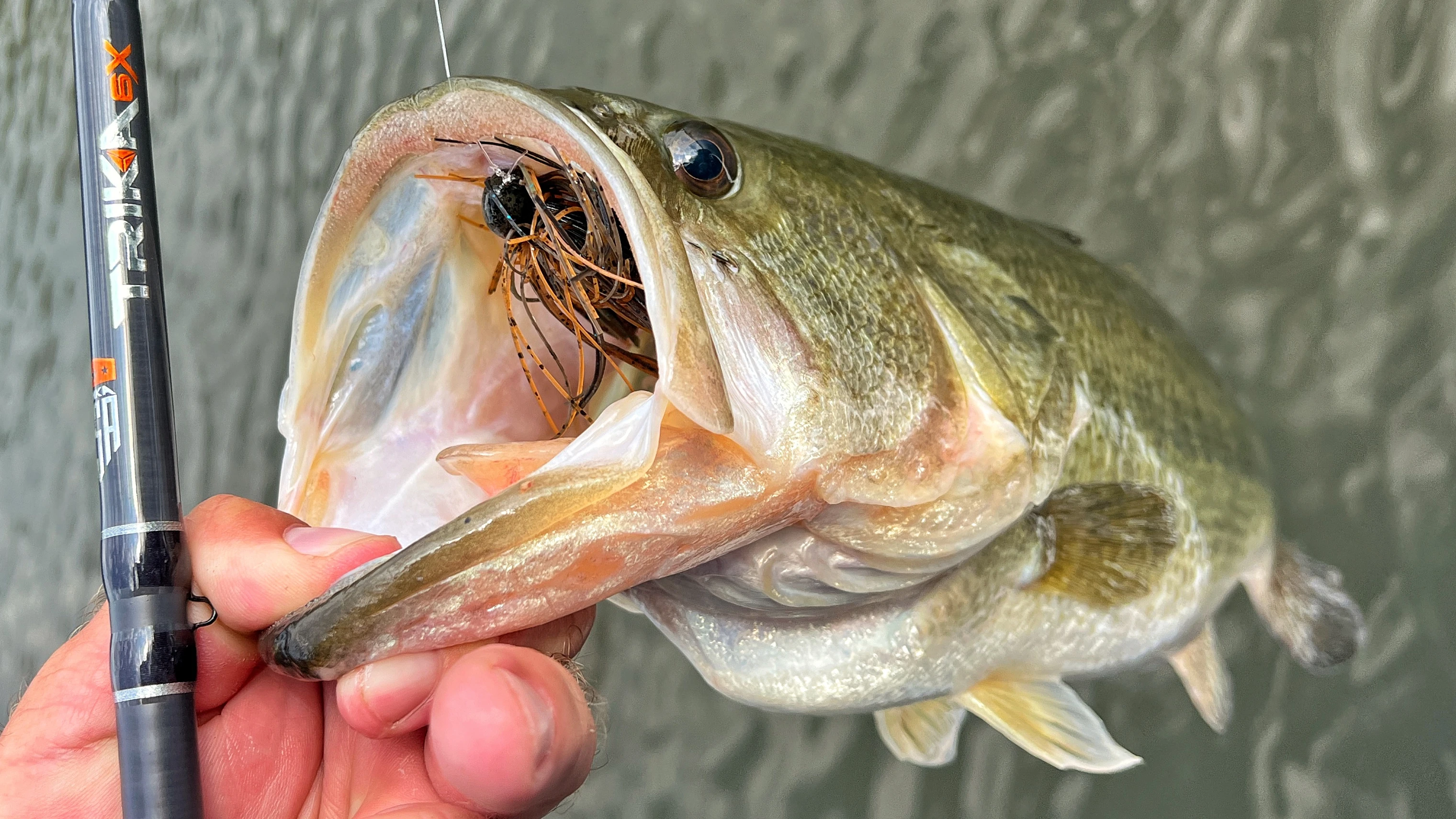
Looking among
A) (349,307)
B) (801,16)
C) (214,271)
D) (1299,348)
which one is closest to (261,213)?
(214,271)

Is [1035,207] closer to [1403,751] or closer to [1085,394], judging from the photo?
[1085,394]

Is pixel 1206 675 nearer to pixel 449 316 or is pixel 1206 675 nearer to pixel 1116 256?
pixel 1116 256

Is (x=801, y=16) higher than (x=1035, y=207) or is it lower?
higher

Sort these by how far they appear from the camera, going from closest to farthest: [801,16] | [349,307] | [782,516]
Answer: [782,516]
[349,307]
[801,16]

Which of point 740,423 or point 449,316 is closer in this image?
point 740,423

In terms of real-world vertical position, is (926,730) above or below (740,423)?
below

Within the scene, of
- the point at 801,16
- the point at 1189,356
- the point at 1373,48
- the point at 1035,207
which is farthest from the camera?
the point at 801,16

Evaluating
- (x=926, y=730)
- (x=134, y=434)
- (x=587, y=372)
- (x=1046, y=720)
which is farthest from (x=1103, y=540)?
(x=134, y=434)
